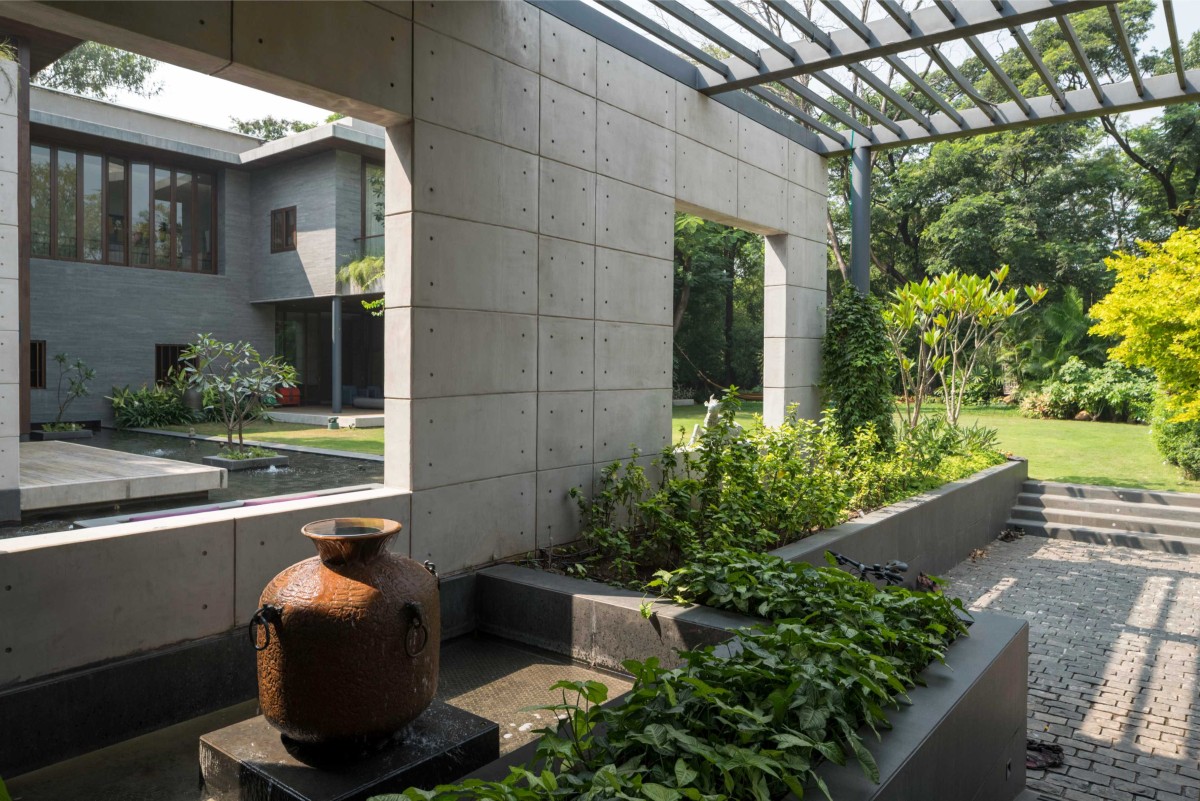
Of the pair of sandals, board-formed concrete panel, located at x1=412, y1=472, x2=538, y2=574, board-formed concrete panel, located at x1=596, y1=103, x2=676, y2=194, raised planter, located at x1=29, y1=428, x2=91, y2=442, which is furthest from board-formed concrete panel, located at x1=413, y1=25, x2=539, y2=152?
raised planter, located at x1=29, y1=428, x2=91, y2=442

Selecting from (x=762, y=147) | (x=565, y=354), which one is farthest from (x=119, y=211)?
(x=565, y=354)

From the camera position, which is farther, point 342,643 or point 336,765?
point 336,765

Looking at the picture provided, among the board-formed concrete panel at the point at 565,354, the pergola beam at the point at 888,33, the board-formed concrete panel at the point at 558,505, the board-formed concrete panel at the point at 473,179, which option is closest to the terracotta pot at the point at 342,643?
the board-formed concrete panel at the point at 473,179

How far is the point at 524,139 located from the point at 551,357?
1.52 metres

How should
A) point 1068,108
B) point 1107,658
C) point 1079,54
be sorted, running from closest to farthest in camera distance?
point 1107,658 < point 1079,54 < point 1068,108

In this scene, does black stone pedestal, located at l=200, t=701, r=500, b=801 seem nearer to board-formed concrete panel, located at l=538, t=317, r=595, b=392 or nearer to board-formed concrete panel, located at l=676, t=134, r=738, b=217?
board-formed concrete panel, located at l=538, t=317, r=595, b=392

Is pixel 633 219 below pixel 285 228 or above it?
below

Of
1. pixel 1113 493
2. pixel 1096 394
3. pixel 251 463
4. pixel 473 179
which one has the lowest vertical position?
pixel 1113 493

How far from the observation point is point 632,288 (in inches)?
264

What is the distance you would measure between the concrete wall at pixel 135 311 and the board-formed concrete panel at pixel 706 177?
15294 mm

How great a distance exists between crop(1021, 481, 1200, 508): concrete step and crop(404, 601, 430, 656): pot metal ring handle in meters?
9.92

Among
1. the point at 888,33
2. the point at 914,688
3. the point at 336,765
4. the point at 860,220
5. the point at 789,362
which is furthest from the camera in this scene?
the point at 860,220

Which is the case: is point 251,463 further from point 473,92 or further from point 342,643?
point 342,643

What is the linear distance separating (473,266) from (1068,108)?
20.2 ft
